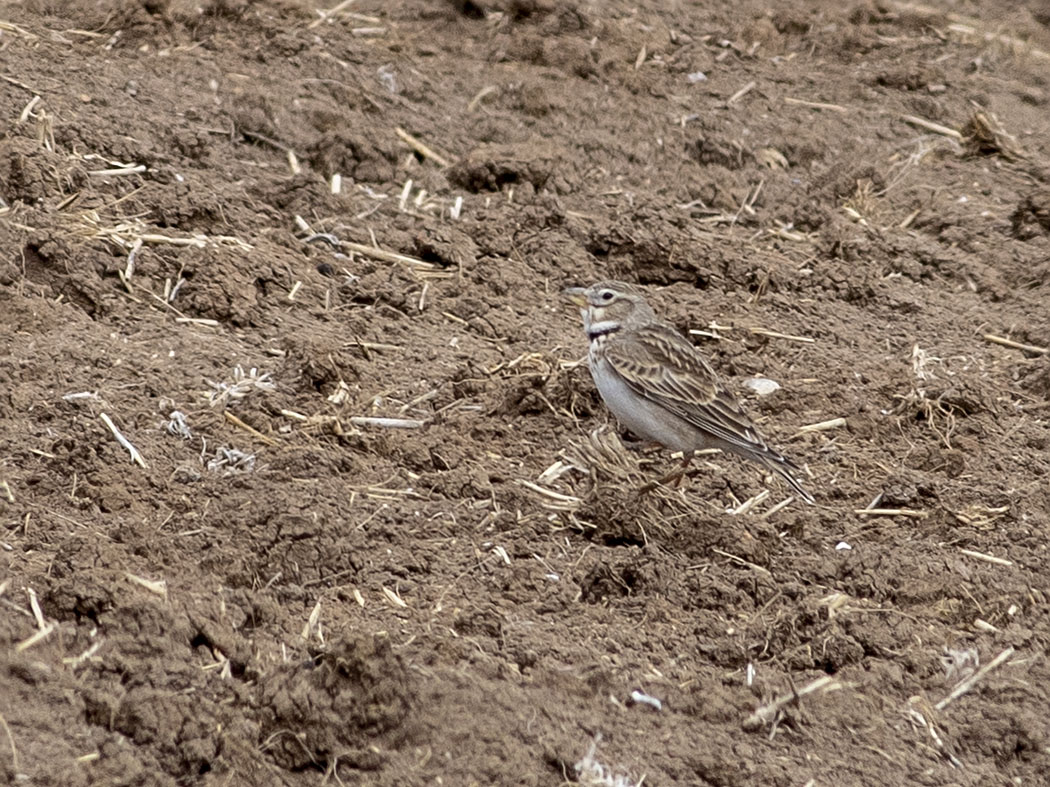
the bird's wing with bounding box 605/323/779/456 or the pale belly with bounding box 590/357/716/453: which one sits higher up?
the bird's wing with bounding box 605/323/779/456

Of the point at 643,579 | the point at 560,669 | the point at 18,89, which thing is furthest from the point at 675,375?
the point at 18,89

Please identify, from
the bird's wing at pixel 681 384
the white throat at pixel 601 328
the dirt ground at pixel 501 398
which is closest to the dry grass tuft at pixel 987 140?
the dirt ground at pixel 501 398

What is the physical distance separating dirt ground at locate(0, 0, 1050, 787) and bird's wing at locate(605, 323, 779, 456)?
0.31m

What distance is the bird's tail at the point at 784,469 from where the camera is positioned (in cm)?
769

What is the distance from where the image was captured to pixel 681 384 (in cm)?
815

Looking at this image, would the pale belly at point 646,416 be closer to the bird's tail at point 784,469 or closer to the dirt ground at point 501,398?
the dirt ground at point 501,398

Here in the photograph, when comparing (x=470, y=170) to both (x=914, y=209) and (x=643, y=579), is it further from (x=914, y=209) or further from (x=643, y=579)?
(x=643, y=579)

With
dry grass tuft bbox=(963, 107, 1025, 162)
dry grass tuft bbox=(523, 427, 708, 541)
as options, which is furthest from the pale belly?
dry grass tuft bbox=(963, 107, 1025, 162)

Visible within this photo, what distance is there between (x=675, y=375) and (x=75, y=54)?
4854mm

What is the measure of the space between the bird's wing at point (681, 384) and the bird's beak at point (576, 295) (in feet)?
1.66

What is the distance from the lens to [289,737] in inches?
215

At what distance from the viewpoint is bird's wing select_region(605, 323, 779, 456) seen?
7.89 m

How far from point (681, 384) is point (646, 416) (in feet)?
0.87

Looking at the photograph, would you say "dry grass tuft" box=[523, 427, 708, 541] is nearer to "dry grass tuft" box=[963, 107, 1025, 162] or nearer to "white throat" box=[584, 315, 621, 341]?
"white throat" box=[584, 315, 621, 341]
